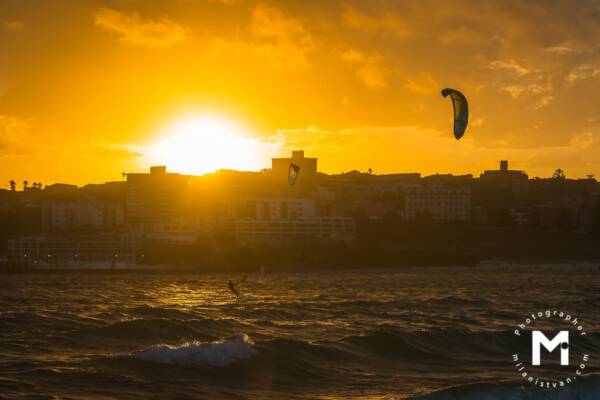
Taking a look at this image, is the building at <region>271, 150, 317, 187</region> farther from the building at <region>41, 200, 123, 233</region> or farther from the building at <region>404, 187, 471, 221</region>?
the building at <region>41, 200, 123, 233</region>

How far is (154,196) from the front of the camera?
402 feet

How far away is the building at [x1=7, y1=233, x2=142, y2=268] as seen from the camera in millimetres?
82625

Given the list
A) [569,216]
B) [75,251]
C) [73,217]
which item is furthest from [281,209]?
[569,216]

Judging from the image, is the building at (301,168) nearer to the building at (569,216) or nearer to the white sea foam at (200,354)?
the building at (569,216)

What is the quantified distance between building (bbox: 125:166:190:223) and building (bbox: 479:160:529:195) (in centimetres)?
5315

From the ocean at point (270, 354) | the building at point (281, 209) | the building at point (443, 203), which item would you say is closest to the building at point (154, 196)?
the building at point (281, 209)

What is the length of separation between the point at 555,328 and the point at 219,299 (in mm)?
14380

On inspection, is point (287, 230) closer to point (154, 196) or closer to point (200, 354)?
point (154, 196)

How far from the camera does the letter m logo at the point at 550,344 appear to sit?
15.4 m

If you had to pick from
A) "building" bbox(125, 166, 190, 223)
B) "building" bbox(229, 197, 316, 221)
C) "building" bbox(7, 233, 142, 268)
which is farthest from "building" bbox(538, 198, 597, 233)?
"building" bbox(7, 233, 142, 268)

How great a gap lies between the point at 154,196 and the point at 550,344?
109m

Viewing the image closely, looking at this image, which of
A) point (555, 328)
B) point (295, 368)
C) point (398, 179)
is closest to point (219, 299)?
point (555, 328)

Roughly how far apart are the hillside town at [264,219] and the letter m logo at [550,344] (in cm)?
6187

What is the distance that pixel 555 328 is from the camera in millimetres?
19500
